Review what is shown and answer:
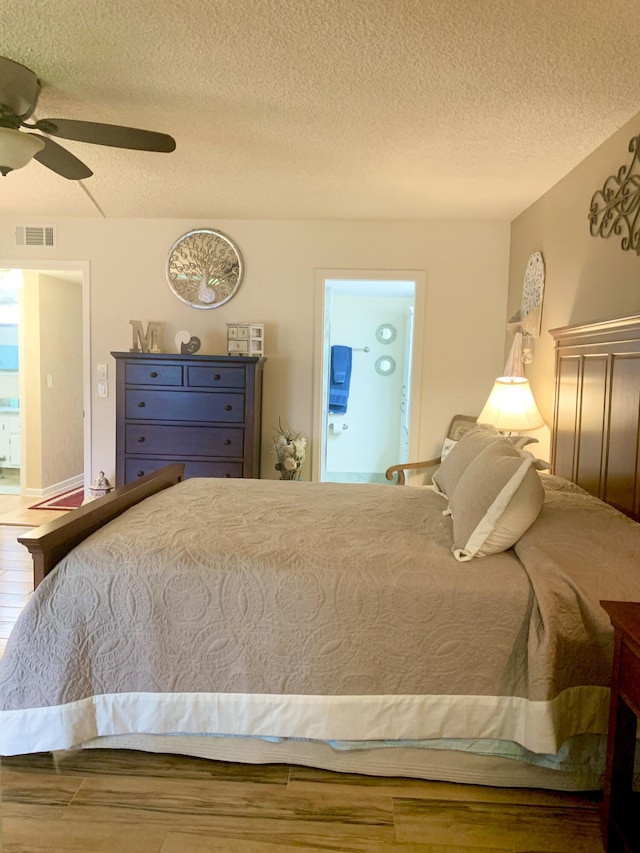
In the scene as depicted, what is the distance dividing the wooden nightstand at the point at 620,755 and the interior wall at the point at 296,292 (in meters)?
2.99

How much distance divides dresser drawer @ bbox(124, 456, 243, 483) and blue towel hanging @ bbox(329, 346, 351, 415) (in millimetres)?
2852

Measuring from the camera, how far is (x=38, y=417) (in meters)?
5.30

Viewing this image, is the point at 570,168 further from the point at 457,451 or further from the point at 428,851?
the point at 428,851

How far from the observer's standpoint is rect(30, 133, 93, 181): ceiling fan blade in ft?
7.76

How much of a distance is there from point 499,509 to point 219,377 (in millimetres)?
2489

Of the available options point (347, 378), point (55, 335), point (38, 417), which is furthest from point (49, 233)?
point (347, 378)

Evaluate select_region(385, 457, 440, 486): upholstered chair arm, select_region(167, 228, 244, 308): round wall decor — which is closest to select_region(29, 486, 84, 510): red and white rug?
select_region(167, 228, 244, 308): round wall decor

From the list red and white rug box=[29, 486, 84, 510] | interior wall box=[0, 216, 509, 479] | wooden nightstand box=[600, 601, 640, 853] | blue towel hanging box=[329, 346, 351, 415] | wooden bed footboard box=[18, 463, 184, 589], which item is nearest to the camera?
wooden nightstand box=[600, 601, 640, 853]

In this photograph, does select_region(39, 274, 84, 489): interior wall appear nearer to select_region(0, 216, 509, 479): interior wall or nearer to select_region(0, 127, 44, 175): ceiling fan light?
select_region(0, 216, 509, 479): interior wall

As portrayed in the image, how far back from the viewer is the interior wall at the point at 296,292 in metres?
4.17

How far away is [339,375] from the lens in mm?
6566

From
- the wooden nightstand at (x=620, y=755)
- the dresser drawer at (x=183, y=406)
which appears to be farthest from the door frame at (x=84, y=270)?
the wooden nightstand at (x=620, y=755)

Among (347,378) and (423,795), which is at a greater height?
(347,378)

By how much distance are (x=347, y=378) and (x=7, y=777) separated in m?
5.33
